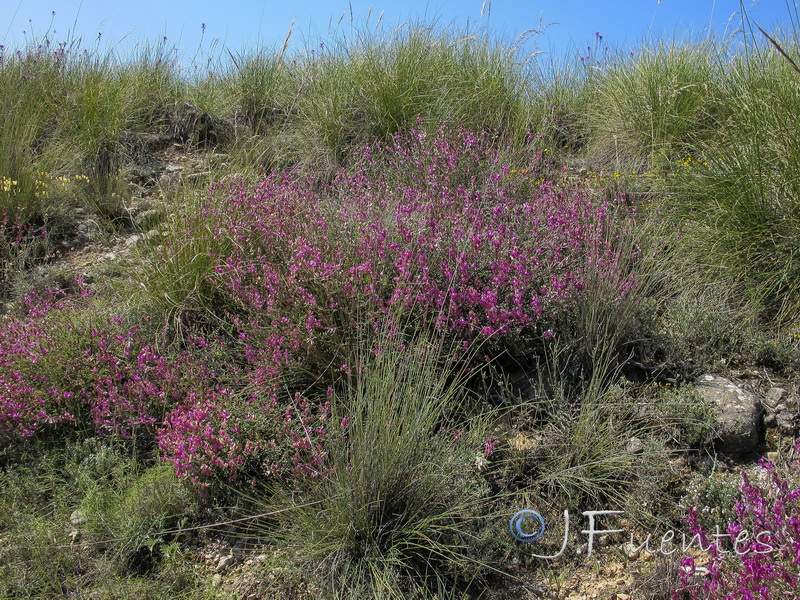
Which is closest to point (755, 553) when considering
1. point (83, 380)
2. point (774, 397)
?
point (774, 397)

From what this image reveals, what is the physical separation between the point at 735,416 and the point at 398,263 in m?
1.68

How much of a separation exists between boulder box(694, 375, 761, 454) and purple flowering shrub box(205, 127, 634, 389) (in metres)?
0.64

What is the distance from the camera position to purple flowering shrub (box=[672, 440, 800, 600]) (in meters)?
1.85

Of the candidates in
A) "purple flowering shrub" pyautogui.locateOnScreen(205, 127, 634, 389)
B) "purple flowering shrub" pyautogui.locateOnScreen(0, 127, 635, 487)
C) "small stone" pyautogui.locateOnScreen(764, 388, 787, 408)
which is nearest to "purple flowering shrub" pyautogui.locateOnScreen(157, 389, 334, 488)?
"purple flowering shrub" pyautogui.locateOnScreen(0, 127, 635, 487)

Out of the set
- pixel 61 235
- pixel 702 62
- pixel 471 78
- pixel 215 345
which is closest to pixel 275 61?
pixel 471 78

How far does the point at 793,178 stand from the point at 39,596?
4147 mm

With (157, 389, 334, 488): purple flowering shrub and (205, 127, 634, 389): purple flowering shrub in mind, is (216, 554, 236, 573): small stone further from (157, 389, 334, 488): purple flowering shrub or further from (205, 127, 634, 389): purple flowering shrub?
(205, 127, 634, 389): purple flowering shrub

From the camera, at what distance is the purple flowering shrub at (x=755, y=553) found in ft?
6.07

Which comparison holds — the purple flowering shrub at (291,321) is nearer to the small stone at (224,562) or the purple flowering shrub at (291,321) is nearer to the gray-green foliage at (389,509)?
the gray-green foliage at (389,509)

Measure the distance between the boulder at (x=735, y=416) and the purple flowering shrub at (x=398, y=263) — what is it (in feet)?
2.09

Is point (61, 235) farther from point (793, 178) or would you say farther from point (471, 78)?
point (793, 178)

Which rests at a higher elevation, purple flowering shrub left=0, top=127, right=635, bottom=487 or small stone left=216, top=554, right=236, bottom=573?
purple flowering shrub left=0, top=127, right=635, bottom=487

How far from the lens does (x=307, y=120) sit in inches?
245

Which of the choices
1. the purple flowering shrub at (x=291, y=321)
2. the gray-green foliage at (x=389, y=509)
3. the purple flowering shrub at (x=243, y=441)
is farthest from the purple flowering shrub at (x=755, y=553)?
the purple flowering shrub at (x=243, y=441)
